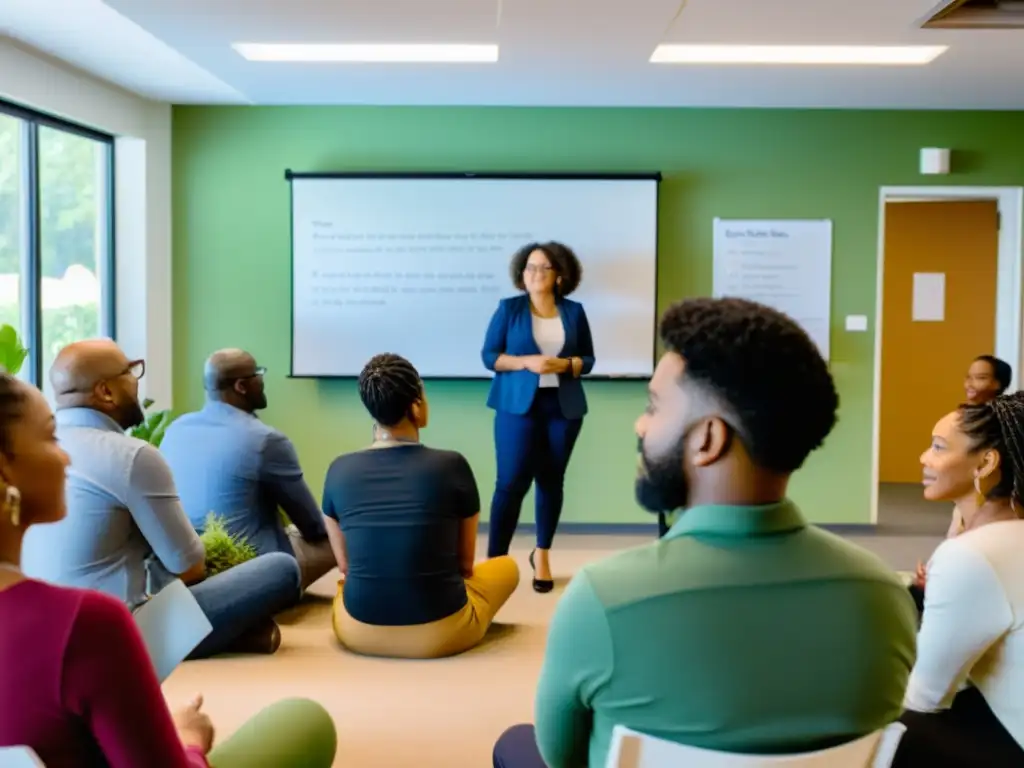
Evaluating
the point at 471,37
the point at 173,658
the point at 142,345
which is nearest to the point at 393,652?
the point at 173,658

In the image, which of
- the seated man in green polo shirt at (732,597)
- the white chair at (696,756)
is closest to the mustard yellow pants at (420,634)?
the seated man in green polo shirt at (732,597)

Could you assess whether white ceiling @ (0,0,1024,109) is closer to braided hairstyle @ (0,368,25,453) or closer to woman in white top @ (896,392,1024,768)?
woman in white top @ (896,392,1024,768)

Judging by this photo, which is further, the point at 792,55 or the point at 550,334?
the point at 792,55

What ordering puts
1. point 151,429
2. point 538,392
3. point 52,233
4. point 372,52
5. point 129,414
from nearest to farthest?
1. point 129,414
2. point 538,392
3. point 372,52
4. point 151,429
5. point 52,233

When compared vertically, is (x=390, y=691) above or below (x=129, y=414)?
below

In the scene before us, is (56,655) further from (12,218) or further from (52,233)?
(52,233)

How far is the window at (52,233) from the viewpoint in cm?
479

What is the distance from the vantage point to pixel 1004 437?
2053mm

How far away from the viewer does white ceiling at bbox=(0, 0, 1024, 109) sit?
393 centimetres

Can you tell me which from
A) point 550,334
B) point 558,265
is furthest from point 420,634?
point 558,265

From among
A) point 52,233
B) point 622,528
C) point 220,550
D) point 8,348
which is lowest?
point 622,528

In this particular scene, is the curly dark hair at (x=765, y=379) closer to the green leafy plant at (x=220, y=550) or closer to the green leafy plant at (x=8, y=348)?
the green leafy plant at (x=220, y=550)

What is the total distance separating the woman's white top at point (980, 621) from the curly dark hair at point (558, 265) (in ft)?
9.51

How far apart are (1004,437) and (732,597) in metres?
1.19
